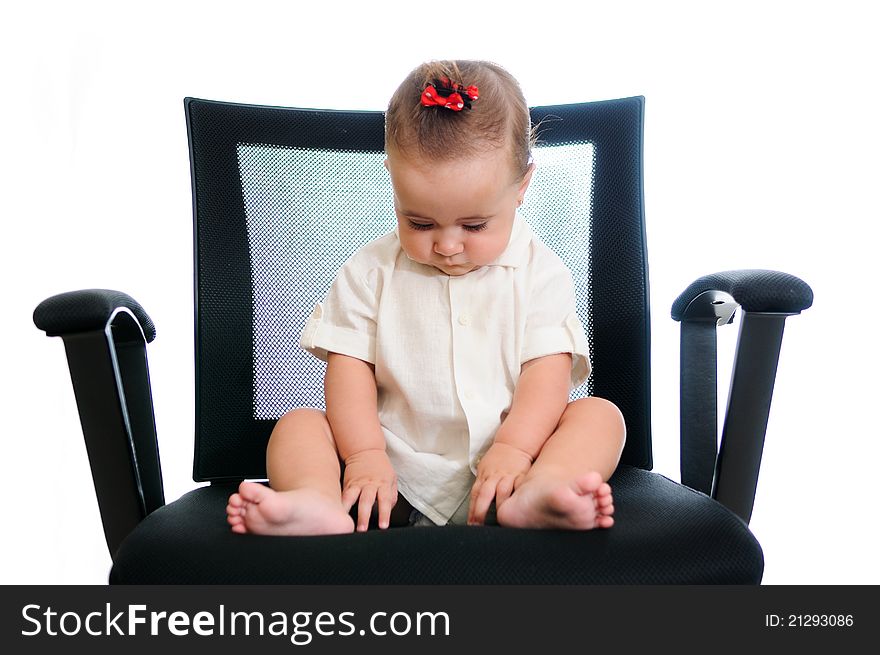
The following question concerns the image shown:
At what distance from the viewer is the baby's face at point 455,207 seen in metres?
0.99

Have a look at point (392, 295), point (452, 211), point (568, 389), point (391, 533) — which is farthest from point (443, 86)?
point (391, 533)

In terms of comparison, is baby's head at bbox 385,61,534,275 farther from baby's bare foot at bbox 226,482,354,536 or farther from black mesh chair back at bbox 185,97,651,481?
baby's bare foot at bbox 226,482,354,536

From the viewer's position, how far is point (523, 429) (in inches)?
40.7

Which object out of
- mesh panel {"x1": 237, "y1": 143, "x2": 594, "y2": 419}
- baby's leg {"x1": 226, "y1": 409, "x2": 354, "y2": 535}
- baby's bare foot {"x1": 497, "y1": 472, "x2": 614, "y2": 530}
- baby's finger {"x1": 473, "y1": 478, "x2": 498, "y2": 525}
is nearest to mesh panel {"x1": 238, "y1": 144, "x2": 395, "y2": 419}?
mesh panel {"x1": 237, "y1": 143, "x2": 594, "y2": 419}

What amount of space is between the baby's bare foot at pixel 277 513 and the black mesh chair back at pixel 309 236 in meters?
0.32

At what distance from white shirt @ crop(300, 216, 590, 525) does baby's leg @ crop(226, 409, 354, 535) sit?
9 cm

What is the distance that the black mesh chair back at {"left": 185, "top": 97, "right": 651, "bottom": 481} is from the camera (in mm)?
1178

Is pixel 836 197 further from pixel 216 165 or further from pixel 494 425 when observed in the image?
pixel 216 165

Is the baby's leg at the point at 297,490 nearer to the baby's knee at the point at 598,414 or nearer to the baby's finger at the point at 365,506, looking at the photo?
the baby's finger at the point at 365,506

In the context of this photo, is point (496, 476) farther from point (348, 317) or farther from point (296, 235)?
point (296, 235)

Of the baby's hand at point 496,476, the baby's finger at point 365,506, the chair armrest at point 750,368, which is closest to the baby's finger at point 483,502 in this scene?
the baby's hand at point 496,476

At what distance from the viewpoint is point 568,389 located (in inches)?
43.3

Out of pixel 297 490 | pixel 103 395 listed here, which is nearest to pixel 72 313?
pixel 103 395

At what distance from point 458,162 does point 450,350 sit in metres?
0.23
